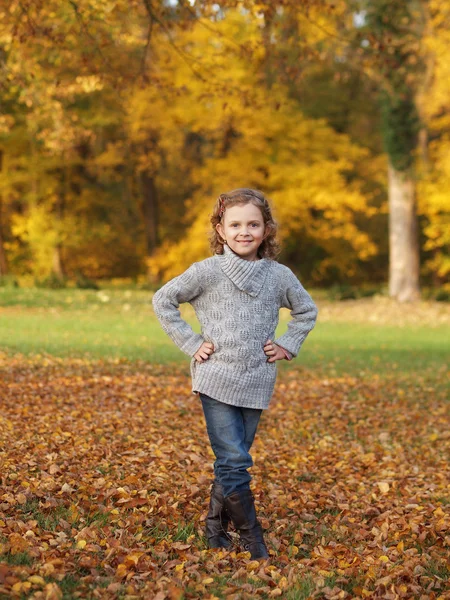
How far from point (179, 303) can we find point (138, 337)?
10849mm

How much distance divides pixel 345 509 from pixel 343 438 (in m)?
2.25

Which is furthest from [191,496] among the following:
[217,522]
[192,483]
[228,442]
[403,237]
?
[403,237]

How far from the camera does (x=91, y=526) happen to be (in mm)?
4379

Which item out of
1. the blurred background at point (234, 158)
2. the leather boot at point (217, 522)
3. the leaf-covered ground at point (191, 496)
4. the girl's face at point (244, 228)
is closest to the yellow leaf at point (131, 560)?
the leaf-covered ground at point (191, 496)

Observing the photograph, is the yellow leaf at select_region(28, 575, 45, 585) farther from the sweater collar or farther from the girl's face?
the girl's face

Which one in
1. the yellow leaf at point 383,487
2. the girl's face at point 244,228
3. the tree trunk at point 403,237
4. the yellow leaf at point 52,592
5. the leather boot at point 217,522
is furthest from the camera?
the tree trunk at point 403,237

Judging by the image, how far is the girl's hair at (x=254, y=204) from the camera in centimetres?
434

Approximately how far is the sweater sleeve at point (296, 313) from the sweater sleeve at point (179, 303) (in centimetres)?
46

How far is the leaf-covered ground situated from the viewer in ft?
12.6

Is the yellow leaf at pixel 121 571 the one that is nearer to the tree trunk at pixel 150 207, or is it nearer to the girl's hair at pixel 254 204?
the girl's hair at pixel 254 204

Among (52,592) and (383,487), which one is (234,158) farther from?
(52,592)

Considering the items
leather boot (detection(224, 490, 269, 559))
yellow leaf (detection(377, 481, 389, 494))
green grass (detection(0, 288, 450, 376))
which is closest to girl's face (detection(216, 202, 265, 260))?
leather boot (detection(224, 490, 269, 559))

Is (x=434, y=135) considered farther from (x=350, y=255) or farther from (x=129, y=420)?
(x=129, y=420)

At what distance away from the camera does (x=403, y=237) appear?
24047 millimetres
